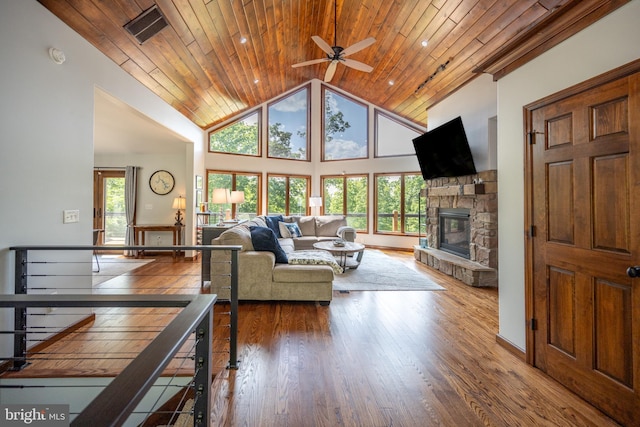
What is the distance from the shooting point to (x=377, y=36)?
213 inches

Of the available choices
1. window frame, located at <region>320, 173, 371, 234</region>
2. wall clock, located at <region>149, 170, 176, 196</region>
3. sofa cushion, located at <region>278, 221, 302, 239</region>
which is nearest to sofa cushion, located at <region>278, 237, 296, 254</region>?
sofa cushion, located at <region>278, 221, 302, 239</region>

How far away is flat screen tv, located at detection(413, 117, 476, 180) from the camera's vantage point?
17.0ft

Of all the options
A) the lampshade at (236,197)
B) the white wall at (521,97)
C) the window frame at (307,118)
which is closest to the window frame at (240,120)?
the window frame at (307,118)

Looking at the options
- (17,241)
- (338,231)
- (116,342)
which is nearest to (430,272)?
(338,231)

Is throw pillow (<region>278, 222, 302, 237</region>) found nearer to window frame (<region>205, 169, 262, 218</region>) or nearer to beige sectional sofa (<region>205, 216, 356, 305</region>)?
window frame (<region>205, 169, 262, 218</region>)

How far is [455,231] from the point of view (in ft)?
19.6

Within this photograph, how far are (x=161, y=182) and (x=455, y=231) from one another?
262 inches

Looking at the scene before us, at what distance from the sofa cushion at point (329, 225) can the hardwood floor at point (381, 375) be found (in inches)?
153

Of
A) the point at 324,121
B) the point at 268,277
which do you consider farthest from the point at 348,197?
the point at 268,277

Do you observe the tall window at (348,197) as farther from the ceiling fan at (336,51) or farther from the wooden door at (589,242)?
the wooden door at (589,242)

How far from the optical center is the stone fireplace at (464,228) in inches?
188

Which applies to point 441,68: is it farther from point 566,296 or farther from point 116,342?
point 116,342

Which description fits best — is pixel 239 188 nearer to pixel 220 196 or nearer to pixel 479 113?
pixel 220 196

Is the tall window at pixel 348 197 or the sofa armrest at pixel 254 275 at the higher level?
the tall window at pixel 348 197
